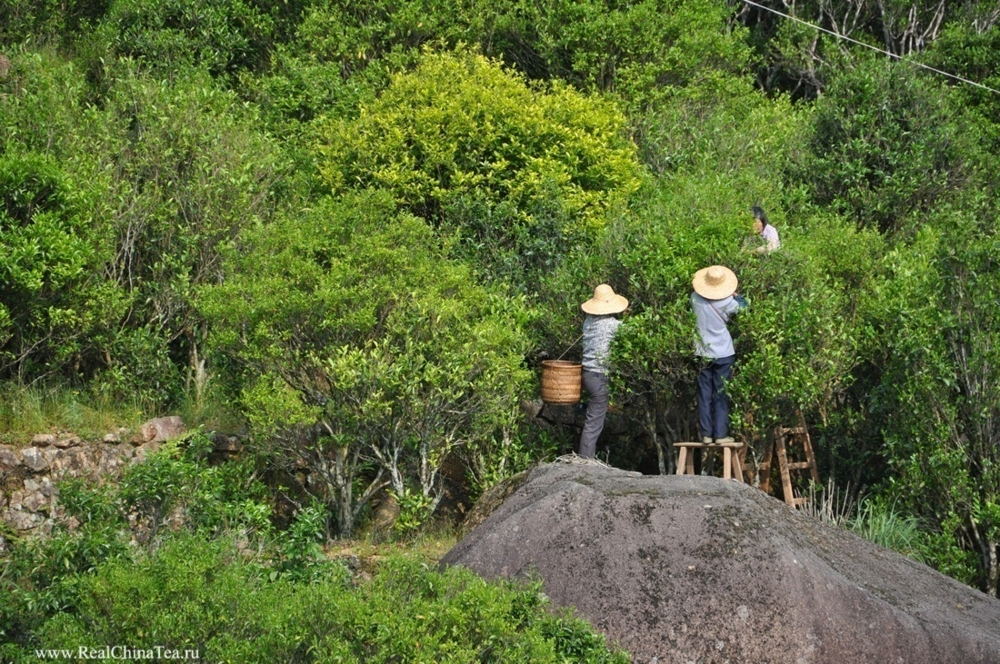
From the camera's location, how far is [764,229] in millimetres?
10703

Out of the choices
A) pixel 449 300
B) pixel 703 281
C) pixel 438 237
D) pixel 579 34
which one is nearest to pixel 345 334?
pixel 449 300

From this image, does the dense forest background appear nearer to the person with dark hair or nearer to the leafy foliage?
the leafy foliage

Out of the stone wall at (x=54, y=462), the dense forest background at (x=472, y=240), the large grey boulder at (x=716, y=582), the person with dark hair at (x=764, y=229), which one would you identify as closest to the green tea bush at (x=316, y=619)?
the large grey boulder at (x=716, y=582)

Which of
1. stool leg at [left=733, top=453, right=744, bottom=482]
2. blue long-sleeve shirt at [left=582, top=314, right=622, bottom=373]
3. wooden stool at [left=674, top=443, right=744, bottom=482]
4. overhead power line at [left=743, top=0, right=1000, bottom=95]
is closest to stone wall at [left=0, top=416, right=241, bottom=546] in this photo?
blue long-sleeve shirt at [left=582, top=314, right=622, bottom=373]

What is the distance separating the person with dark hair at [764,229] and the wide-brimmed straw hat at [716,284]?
67cm

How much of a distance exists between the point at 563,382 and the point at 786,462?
187 centimetres

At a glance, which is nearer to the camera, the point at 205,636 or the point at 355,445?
the point at 205,636

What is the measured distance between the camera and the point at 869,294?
35.0ft

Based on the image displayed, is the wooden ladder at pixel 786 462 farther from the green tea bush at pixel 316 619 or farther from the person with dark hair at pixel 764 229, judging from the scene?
the green tea bush at pixel 316 619

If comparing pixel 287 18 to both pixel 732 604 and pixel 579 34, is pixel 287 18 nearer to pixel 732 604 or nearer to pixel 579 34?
pixel 579 34

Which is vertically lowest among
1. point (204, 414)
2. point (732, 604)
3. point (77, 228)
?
point (204, 414)

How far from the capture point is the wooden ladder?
10.2 metres

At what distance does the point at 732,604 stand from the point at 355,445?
3.95 meters

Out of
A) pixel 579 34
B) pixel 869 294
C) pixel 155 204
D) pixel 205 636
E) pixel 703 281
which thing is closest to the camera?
pixel 205 636
